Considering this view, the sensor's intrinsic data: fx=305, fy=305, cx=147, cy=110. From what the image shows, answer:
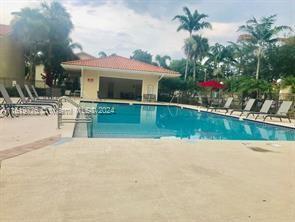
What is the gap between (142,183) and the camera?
3855 mm

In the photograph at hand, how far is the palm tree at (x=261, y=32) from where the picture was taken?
98.7ft

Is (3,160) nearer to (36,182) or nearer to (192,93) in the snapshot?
(36,182)

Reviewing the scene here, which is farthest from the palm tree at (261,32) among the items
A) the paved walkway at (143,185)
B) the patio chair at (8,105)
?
the paved walkway at (143,185)

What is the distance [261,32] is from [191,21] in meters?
7.53

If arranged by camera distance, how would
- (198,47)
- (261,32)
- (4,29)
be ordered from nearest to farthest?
(4,29) < (261,32) < (198,47)

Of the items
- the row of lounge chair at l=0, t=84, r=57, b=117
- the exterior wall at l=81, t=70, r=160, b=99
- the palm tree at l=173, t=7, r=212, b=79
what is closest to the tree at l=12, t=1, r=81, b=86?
the exterior wall at l=81, t=70, r=160, b=99

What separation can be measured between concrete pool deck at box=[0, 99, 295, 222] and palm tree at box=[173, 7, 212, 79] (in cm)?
2818

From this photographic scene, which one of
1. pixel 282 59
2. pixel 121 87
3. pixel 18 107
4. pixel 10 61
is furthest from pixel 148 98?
pixel 18 107

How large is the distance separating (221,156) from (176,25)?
30710 millimetres

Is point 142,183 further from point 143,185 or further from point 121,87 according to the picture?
point 121,87

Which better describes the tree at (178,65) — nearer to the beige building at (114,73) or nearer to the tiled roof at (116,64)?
the beige building at (114,73)

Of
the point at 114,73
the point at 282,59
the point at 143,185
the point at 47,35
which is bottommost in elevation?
the point at 143,185

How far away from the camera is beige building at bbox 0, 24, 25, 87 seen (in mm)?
25469

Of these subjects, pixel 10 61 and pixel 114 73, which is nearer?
pixel 10 61
